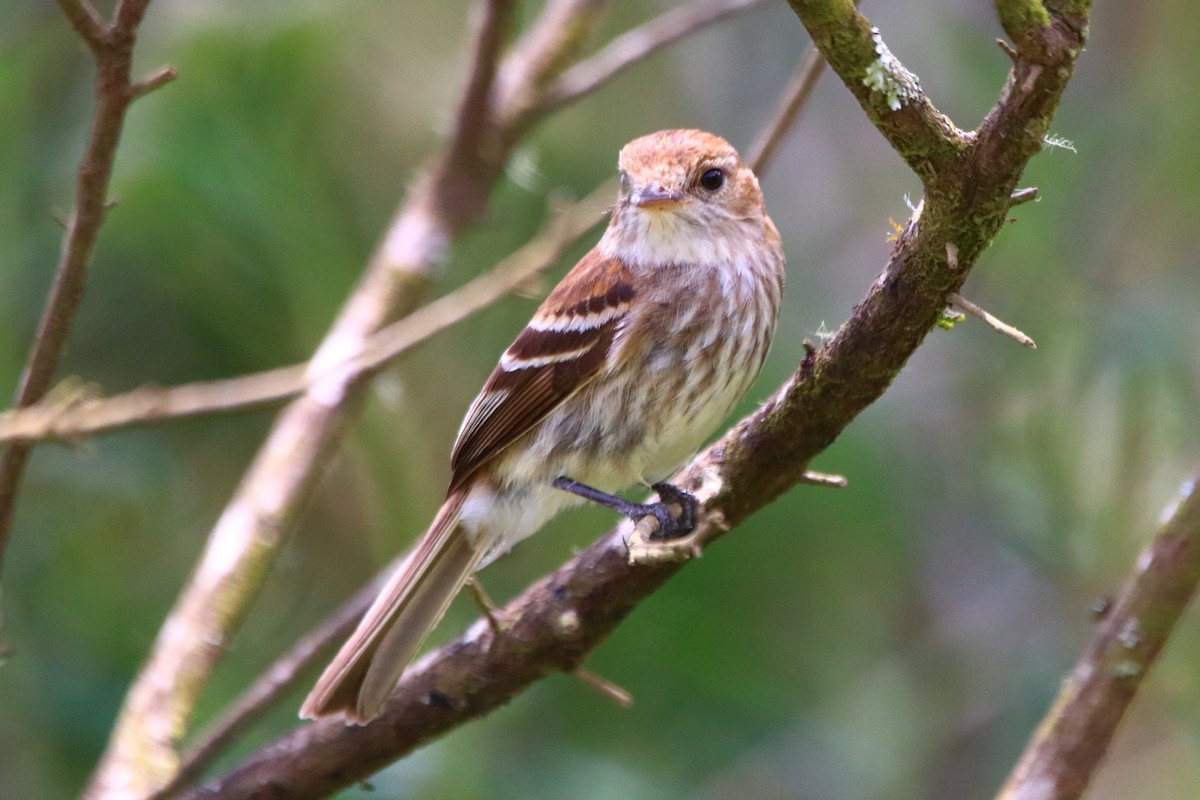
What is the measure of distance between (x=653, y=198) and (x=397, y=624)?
1.18 metres

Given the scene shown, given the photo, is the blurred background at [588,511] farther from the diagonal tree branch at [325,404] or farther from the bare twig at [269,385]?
the bare twig at [269,385]

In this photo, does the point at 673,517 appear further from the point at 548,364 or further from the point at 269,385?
the point at 269,385

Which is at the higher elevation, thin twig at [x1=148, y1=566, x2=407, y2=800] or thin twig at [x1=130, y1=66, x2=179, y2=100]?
thin twig at [x1=130, y1=66, x2=179, y2=100]

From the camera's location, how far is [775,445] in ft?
8.18

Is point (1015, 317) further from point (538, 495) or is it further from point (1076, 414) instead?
point (538, 495)

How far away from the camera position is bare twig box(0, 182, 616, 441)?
2389 mm

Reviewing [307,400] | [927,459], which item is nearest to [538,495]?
[307,400]

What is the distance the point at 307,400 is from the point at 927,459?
2.42m

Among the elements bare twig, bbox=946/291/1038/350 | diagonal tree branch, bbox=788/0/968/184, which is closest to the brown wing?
bare twig, bbox=946/291/1038/350

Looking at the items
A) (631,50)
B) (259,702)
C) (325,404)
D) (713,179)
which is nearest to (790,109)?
(713,179)

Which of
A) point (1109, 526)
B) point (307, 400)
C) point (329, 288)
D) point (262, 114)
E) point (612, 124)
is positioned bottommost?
point (1109, 526)

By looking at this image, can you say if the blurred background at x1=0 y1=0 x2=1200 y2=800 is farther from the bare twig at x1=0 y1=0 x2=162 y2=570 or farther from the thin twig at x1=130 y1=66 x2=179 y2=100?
the thin twig at x1=130 y1=66 x2=179 y2=100

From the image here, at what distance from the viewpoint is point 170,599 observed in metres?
4.29

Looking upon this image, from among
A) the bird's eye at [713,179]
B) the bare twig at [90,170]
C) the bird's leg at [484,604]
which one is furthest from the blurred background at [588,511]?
the bare twig at [90,170]
